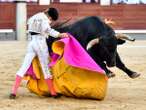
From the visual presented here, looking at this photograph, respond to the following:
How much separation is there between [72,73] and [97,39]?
1.62ft

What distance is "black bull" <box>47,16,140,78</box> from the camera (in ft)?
23.7

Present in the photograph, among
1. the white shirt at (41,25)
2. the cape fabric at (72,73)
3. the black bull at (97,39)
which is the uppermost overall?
the white shirt at (41,25)

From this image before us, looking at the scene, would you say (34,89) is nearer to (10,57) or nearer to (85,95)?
(85,95)

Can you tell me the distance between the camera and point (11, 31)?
730 inches

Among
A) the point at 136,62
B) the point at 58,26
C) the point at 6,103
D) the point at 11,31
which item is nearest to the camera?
the point at 6,103

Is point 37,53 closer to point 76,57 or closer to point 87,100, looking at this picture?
point 76,57

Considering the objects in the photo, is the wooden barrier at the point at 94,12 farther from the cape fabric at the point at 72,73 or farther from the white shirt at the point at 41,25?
the white shirt at the point at 41,25

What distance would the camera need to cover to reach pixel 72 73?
720 cm

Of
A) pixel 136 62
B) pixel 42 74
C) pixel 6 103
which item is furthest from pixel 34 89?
pixel 136 62

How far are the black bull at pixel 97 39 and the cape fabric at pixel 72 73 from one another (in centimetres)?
20

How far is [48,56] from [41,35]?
292 mm

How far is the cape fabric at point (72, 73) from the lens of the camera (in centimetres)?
707

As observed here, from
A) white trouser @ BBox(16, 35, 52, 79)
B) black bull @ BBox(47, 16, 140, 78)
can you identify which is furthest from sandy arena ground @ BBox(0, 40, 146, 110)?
black bull @ BBox(47, 16, 140, 78)

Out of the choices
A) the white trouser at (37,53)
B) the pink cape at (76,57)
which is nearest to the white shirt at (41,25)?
the white trouser at (37,53)
